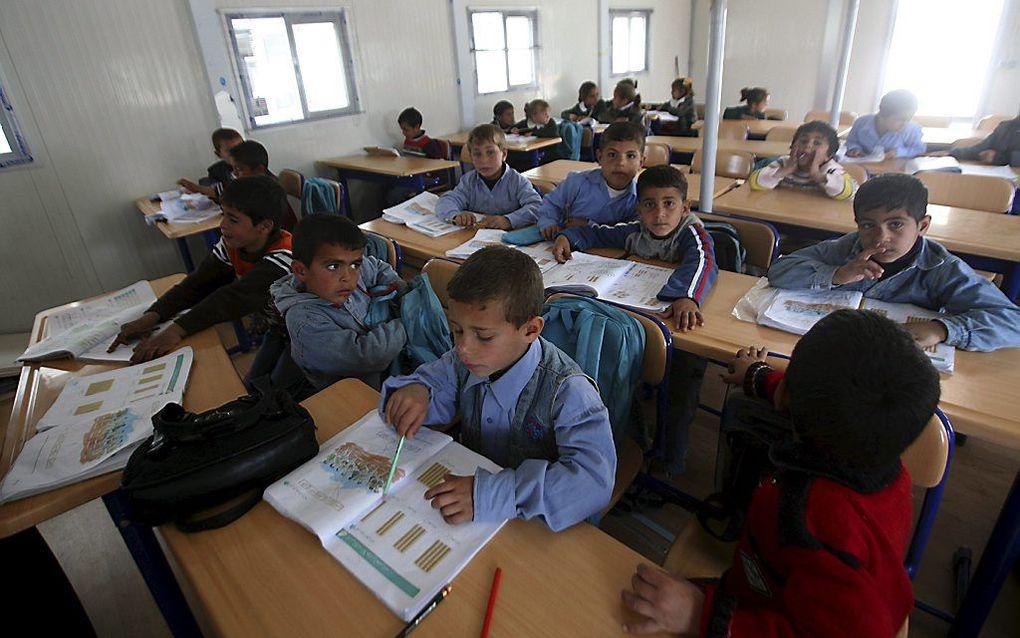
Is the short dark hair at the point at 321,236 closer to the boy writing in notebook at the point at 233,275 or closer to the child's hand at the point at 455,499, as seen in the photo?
the boy writing in notebook at the point at 233,275

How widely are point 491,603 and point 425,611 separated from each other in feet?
0.29

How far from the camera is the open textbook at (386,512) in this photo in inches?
30.0

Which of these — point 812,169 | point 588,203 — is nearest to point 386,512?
point 588,203

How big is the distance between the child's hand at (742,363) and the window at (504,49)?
5.35 metres

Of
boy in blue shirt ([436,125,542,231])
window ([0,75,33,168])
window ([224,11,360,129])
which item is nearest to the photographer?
boy in blue shirt ([436,125,542,231])

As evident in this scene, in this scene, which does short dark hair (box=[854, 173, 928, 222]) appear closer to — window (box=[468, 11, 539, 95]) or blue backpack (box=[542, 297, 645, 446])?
blue backpack (box=[542, 297, 645, 446])

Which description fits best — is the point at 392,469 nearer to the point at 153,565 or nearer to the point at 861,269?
the point at 153,565

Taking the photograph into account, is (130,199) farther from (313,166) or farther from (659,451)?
(659,451)

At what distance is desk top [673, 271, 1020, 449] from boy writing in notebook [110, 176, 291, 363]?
1361mm

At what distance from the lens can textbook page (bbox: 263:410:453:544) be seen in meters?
Answer: 0.86

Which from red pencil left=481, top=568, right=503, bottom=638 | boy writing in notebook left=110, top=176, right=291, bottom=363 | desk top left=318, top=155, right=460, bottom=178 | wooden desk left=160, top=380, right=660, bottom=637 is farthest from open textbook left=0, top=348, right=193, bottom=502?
desk top left=318, top=155, right=460, bottom=178

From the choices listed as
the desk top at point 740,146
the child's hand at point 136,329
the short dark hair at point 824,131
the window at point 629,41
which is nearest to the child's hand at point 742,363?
the child's hand at point 136,329

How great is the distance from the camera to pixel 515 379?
3.34ft

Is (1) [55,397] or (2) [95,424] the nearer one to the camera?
(2) [95,424]
